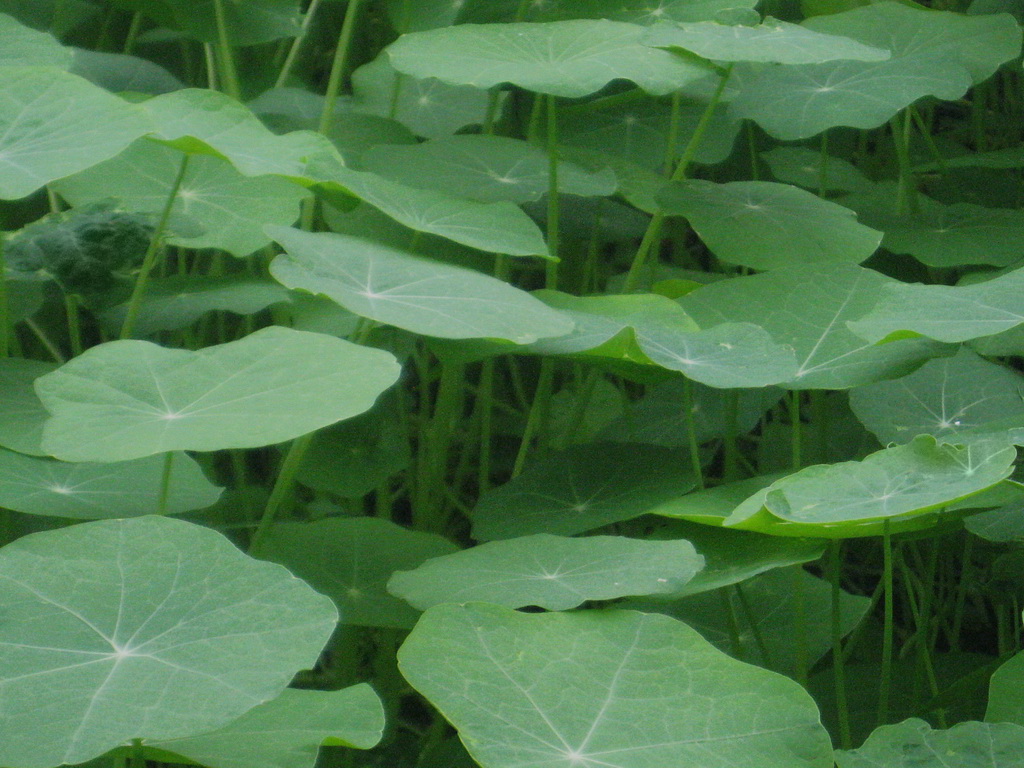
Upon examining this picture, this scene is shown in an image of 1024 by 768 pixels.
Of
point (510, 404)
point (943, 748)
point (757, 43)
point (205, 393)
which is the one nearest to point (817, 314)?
point (757, 43)

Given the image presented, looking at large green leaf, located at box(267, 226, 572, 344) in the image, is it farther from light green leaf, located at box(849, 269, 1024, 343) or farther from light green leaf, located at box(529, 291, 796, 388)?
light green leaf, located at box(849, 269, 1024, 343)

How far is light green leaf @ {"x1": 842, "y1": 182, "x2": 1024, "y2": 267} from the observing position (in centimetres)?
167

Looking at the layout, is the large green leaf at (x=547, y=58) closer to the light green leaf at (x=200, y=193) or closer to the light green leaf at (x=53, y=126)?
the light green leaf at (x=200, y=193)

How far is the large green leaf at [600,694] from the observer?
840 mm

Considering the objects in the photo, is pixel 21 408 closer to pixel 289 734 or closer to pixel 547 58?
pixel 289 734

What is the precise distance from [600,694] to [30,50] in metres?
1.22

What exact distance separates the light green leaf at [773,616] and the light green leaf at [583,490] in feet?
0.41

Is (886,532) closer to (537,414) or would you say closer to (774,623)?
(774,623)

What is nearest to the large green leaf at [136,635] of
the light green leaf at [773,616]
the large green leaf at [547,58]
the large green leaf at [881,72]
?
the light green leaf at [773,616]

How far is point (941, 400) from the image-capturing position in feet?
4.68

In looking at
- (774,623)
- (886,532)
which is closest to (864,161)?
(774,623)

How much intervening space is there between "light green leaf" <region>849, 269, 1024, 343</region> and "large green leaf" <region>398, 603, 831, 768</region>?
1.21ft

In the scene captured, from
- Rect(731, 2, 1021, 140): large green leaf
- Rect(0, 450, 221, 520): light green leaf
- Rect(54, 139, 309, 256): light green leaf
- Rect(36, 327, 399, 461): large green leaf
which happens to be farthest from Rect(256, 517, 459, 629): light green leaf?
Rect(731, 2, 1021, 140): large green leaf

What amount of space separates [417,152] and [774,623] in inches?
34.2
